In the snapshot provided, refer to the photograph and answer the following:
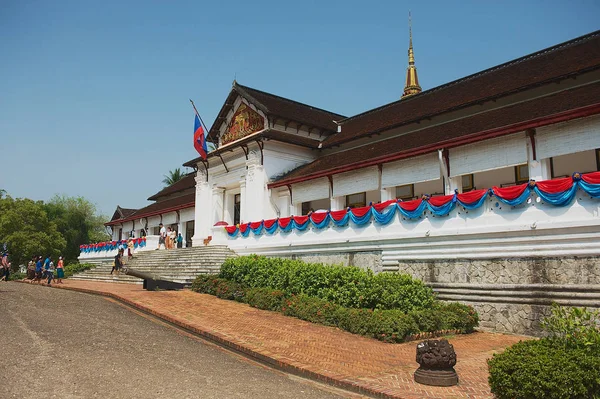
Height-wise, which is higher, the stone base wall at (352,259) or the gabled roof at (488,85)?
the gabled roof at (488,85)

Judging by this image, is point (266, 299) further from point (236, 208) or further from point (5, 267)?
point (5, 267)

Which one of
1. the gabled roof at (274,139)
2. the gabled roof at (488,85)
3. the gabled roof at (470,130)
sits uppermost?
the gabled roof at (488,85)

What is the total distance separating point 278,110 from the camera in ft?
89.4

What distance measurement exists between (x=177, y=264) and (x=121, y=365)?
50.9 ft

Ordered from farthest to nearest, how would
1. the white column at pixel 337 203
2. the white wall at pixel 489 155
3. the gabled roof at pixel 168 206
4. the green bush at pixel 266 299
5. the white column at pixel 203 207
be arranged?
1. the gabled roof at pixel 168 206
2. the white column at pixel 203 207
3. the white column at pixel 337 203
4. the white wall at pixel 489 155
5. the green bush at pixel 266 299

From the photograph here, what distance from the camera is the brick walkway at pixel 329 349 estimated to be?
7699 millimetres

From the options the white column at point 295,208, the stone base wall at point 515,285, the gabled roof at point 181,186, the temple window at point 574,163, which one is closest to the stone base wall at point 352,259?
the stone base wall at point 515,285

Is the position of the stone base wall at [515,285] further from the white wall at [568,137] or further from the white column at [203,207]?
the white column at [203,207]

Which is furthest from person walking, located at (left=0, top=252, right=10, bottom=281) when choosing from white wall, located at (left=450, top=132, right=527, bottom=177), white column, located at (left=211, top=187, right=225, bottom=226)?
white wall, located at (left=450, top=132, right=527, bottom=177)

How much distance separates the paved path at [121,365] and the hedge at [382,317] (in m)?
3.47

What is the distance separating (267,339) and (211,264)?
11003mm

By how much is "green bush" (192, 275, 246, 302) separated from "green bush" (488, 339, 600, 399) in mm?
10662

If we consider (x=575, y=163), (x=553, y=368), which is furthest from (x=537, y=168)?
(x=553, y=368)

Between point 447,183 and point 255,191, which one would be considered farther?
point 255,191
